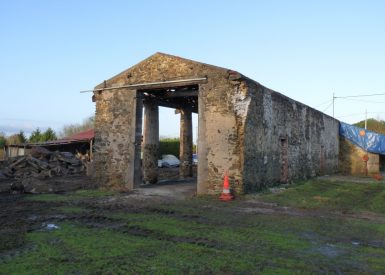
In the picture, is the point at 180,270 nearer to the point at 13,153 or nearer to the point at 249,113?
the point at 249,113

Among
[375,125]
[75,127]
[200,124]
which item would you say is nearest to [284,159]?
[200,124]

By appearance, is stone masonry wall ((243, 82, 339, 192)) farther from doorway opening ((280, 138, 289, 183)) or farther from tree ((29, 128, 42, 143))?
tree ((29, 128, 42, 143))

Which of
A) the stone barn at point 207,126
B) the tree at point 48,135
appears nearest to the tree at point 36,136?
the tree at point 48,135

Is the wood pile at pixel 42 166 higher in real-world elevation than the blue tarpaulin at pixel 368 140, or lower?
lower

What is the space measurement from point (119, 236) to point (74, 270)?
6.37 ft

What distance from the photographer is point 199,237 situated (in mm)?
6715

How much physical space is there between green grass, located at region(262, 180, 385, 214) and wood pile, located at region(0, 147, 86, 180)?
546 inches

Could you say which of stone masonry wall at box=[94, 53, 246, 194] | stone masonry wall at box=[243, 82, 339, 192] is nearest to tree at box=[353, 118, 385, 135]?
stone masonry wall at box=[243, 82, 339, 192]

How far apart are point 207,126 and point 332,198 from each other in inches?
187

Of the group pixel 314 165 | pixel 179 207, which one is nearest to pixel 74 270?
pixel 179 207

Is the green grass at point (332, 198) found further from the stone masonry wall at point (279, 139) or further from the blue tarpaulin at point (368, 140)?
→ the blue tarpaulin at point (368, 140)

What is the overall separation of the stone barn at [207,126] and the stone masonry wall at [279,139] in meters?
0.04

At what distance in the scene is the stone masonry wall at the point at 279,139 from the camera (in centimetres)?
1310

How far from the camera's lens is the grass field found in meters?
5.05
